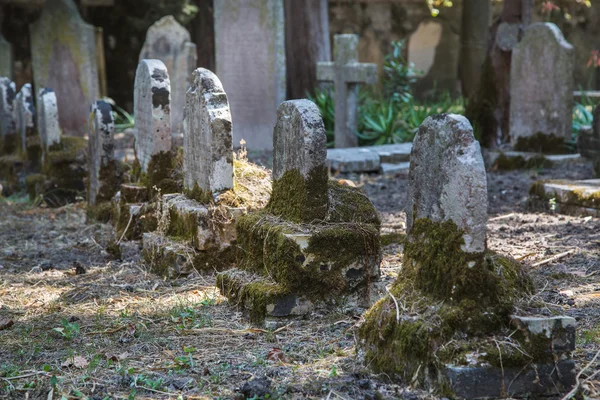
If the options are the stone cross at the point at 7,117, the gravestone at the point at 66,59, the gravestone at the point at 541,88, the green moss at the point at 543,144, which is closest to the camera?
the gravestone at the point at 541,88

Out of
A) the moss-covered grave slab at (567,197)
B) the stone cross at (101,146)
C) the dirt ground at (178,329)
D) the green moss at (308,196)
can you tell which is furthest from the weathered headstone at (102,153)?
the moss-covered grave slab at (567,197)

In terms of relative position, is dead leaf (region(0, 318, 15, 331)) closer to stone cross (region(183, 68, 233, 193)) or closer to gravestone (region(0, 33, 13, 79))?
stone cross (region(183, 68, 233, 193))

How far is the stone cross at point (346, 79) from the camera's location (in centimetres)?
1161

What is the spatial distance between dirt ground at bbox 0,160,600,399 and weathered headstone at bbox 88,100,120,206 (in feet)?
2.96

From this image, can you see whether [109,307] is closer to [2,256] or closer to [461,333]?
[2,256]

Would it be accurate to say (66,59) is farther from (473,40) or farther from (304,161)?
(304,161)

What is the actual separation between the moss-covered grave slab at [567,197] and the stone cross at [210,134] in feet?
10.8

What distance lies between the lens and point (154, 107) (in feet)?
22.2

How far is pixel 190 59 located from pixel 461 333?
10.4 m

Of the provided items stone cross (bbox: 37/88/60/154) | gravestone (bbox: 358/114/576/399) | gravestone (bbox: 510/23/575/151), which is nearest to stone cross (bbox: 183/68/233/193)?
gravestone (bbox: 358/114/576/399)

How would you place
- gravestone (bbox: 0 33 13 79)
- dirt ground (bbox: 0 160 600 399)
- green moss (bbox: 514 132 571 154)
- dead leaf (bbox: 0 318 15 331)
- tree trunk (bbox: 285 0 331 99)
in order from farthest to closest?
gravestone (bbox: 0 33 13 79)
tree trunk (bbox: 285 0 331 99)
green moss (bbox: 514 132 571 154)
dead leaf (bbox: 0 318 15 331)
dirt ground (bbox: 0 160 600 399)

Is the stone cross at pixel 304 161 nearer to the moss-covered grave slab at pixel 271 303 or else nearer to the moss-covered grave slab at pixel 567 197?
the moss-covered grave slab at pixel 271 303

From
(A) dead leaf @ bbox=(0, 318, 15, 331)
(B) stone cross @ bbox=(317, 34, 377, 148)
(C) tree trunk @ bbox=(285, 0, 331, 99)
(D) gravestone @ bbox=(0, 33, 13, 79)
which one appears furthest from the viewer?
(D) gravestone @ bbox=(0, 33, 13, 79)

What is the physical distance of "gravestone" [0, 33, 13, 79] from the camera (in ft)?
47.0
